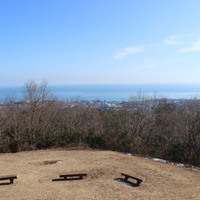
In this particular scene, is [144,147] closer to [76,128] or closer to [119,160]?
[119,160]


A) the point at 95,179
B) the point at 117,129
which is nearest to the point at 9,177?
the point at 95,179

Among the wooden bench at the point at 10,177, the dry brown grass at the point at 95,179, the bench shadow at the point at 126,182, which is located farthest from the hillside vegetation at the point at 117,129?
the wooden bench at the point at 10,177

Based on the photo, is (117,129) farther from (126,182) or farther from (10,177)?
(10,177)

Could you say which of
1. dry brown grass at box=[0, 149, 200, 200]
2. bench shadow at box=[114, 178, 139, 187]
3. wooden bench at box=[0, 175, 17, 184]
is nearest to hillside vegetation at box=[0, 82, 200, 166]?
dry brown grass at box=[0, 149, 200, 200]

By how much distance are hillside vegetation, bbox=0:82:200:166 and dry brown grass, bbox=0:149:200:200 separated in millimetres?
1889

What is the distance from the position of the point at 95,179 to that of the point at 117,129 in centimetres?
585

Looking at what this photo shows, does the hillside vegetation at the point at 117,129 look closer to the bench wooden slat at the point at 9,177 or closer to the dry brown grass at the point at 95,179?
the dry brown grass at the point at 95,179

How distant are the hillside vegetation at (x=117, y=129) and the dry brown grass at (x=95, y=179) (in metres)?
1.89

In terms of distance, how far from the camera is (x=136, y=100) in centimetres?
1261

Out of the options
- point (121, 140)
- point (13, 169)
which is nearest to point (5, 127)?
point (13, 169)

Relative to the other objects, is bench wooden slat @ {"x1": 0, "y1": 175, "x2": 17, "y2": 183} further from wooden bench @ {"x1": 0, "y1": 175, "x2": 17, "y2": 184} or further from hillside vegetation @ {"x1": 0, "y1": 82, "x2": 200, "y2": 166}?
hillside vegetation @ {"x1": 0, "y1": 82, "x2": 200, "y2": 166}

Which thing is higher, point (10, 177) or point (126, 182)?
point (10, 177)

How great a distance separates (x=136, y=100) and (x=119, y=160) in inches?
189

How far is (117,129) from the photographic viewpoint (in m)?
12.2
